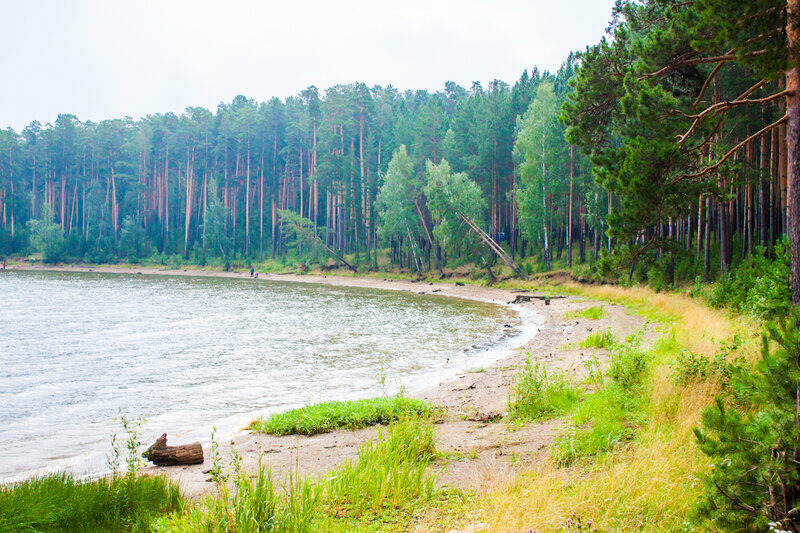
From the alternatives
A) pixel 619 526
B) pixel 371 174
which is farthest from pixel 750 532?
pixel 371 174

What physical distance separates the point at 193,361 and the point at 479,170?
134 ft

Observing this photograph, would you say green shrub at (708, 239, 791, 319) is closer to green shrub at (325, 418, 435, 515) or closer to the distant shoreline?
green shrub at (325, 418, 435, 515)

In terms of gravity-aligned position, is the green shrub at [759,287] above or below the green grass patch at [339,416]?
above

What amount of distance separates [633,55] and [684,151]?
164 inches

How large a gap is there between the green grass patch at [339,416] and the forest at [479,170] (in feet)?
14.7

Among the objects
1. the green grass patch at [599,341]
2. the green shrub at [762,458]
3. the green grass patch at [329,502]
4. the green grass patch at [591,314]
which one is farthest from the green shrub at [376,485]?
the green grass patch at [591,314]

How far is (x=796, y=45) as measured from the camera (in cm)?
622

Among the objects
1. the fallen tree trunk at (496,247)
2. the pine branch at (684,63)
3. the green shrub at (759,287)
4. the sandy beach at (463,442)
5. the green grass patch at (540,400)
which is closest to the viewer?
the sandy beach at (463,442)

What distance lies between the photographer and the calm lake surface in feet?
30.7

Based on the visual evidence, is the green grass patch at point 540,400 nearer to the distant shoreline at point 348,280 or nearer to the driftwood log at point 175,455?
the driftwood log at point 175,455

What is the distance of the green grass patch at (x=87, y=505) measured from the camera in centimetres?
434

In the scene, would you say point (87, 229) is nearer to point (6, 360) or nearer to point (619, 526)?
point (6, 360)

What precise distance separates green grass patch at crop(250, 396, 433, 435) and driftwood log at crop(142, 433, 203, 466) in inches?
61.5

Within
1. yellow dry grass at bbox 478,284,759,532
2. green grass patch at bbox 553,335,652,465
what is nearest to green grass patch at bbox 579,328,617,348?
green grass patch at bbox 553,335,652,465
